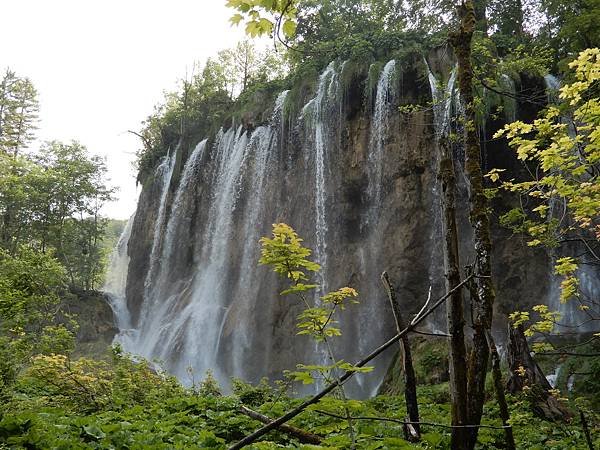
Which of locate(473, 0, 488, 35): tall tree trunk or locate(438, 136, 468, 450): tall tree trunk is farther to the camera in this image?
locate(473, 0, 488, 35): tall tree trunk

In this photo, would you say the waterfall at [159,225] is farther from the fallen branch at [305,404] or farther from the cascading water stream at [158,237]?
the fallen branch at [305,404]

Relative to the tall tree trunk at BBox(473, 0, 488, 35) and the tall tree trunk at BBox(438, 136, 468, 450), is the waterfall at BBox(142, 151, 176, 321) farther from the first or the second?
the tall tree trunk at BBox(438, 136, 468, 450)

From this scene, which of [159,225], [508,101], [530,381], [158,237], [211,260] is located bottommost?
[530,381]

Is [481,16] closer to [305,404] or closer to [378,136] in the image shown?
[378,136]

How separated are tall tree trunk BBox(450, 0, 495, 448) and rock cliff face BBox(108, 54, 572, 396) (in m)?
10.6

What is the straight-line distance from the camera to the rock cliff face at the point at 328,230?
675 inches

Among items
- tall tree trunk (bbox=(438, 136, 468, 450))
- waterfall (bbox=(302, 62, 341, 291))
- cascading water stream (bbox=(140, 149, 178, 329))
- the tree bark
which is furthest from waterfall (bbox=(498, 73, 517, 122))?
cascading water stream (bbox=(140, 149, 178, 329))

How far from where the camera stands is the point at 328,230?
62.6 ft

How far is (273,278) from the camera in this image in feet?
67.0

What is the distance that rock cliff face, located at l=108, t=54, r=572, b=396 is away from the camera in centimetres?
1714

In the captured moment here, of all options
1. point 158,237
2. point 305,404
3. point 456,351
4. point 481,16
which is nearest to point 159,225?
point 158,237

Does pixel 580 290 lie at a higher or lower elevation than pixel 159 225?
lower

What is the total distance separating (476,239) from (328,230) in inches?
579

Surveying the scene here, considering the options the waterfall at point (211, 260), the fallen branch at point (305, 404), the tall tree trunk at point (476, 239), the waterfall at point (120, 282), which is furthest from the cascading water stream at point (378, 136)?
the fallen branch at point (305, 404)
